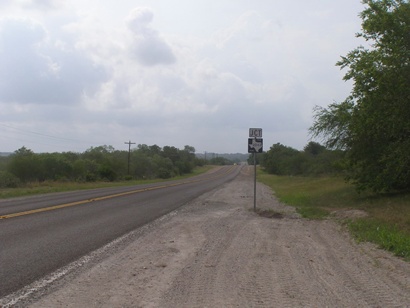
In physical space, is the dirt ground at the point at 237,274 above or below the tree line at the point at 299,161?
below

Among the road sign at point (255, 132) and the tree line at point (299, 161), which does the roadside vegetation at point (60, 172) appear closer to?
the road sign at point (255, 132)

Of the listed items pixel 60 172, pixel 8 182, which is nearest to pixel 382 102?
pixel 8 182

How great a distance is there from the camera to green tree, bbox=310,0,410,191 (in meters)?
16.1

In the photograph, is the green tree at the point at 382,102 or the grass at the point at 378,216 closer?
the grass at the point at 378,216

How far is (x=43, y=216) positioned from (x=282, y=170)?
8210 cm

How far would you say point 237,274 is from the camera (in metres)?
6.54

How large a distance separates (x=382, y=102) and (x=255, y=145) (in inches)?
212

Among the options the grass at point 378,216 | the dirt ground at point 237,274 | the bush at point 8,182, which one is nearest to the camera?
Answer: the dirt ground at point 237,274

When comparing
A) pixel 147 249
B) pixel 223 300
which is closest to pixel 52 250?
pixel 147 249

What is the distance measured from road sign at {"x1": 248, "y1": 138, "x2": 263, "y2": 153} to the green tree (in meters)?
4.48

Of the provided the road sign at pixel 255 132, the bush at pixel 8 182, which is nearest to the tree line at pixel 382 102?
the road sign at pixel 255 132

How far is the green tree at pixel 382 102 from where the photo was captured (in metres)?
16.1

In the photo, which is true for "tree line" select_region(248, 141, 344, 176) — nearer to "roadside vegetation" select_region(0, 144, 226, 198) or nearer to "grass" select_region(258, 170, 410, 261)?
"roadside vegetation" select_region(0, 144, 226, 198)

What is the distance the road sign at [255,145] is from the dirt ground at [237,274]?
5.80m
